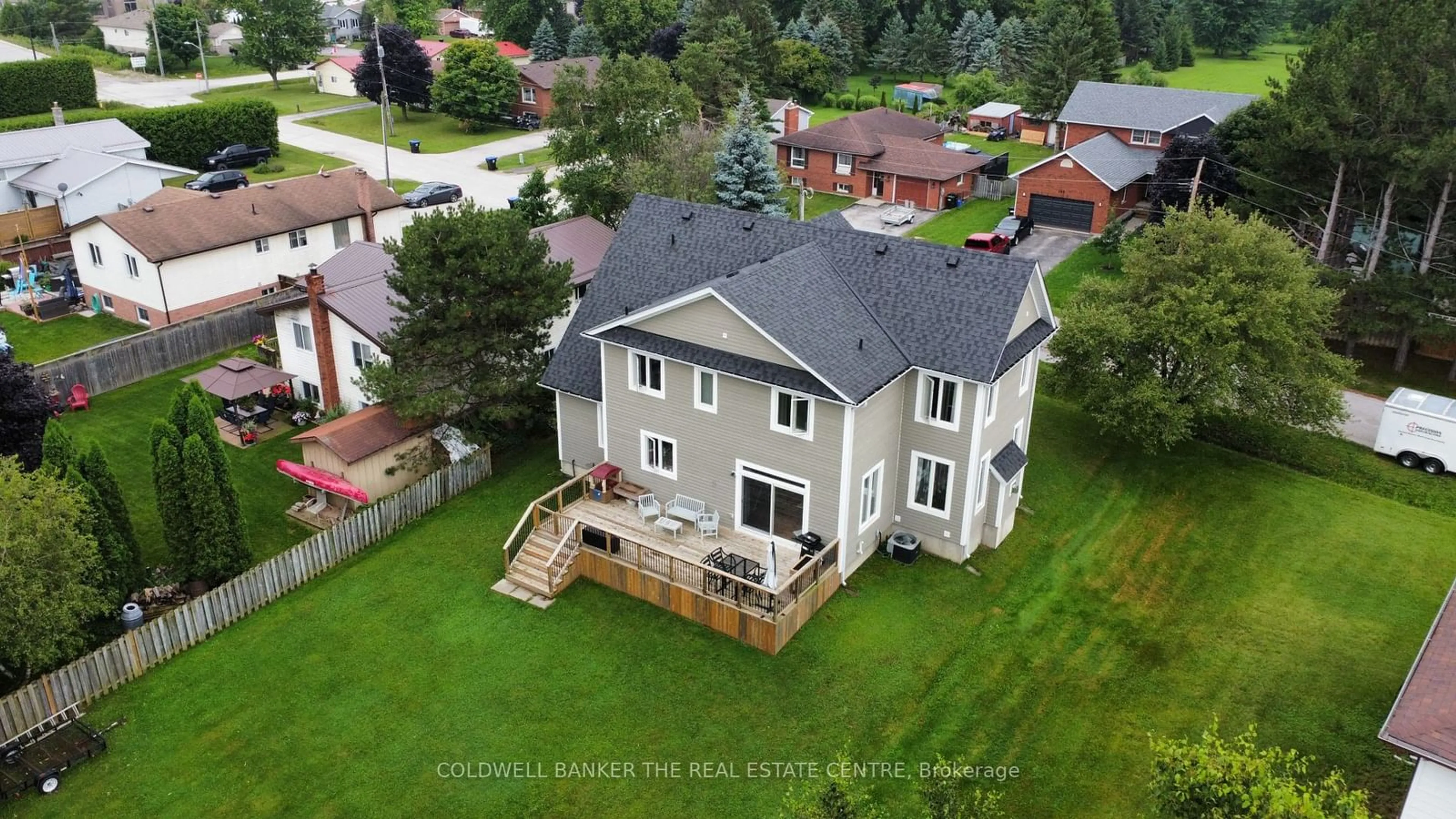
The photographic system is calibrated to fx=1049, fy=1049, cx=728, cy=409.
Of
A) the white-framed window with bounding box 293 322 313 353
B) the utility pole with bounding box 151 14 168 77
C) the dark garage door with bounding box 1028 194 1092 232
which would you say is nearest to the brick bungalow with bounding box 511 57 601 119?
the utility pole with bounding box 151 14 168 77

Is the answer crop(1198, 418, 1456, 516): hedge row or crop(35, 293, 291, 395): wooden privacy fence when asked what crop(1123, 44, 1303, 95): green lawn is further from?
crop(35, 293, 291, 395): wooden privacy fence

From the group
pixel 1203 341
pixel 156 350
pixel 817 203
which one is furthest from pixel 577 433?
pixel 817 203

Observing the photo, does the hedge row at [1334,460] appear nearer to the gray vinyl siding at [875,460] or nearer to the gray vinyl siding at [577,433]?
the gray vinyl siding at [875,460]

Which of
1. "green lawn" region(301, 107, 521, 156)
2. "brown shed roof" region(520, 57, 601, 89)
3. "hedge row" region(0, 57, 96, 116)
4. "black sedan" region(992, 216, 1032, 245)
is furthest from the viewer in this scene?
"brown shed roof" region(520, 57, 601, 89)

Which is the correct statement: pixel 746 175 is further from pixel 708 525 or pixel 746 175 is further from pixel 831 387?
pixel 831 387

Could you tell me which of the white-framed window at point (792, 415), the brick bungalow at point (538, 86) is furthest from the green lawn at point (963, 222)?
the brick bungalow at point (538, 86)

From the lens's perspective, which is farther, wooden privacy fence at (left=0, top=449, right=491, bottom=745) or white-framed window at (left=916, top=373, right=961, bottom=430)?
white-framed window at (left=916, top=373, right=961, bottom=430)

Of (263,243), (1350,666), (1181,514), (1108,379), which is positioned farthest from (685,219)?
(263,243)
